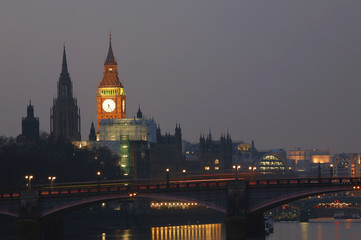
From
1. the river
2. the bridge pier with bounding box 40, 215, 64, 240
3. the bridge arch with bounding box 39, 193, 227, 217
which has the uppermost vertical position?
the bridge arch with bounding box 39, 193, 227, 217

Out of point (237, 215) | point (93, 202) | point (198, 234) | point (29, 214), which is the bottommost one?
point (198, 234)

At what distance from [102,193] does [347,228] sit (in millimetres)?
68431

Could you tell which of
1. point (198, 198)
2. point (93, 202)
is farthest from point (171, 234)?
point (198, 198)

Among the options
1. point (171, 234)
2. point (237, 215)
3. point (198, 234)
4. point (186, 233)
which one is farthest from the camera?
point (186, 233)

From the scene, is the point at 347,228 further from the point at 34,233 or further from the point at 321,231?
the point at 34,233

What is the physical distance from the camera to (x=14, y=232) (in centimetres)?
15125

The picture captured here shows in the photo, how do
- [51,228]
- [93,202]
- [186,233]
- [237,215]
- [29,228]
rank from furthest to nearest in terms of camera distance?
1. [186,233]
2. [51,228]
3. [93,202]
4. [29,228]
5. [237,215]

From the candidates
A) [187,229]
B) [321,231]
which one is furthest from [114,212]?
[321,231]

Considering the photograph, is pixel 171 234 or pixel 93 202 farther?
pixel 171 234

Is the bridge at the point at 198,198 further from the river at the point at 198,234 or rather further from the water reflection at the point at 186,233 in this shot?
the water reflection at the point at 186,233

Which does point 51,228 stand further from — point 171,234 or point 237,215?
point 171,234

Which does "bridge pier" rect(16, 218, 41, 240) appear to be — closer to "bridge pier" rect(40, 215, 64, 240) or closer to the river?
"bridge pier" rect(40, 215, 64, 240)

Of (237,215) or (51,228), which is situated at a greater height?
(237,215)

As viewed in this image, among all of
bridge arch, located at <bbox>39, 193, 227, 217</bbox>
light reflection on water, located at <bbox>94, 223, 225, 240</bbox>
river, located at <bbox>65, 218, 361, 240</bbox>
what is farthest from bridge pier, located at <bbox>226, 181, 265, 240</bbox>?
light reflection on water, located at <bbox>94, 223, 225, 240</bbox>
